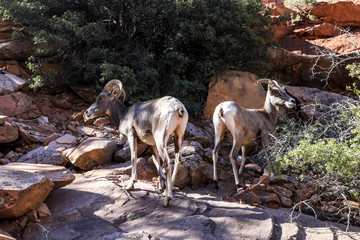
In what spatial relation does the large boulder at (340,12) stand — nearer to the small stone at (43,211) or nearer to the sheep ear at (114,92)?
the sheep ear at (114,92)

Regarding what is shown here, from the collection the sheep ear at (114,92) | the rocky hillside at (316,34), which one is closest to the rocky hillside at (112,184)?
the sheep ear at (114,92)

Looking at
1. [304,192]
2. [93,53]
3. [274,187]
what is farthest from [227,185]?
[93,53]

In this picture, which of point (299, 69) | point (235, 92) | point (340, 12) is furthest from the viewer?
point (340, 12)

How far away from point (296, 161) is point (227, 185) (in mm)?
2403

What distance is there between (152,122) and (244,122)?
247 cm

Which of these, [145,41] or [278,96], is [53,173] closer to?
[278,96]

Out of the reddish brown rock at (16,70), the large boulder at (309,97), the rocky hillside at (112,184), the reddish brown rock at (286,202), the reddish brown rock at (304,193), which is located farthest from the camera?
the reddish brown rock at (16,70)

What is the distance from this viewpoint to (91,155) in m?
8.30

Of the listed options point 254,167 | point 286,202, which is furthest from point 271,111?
point 286,202

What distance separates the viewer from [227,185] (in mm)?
7922

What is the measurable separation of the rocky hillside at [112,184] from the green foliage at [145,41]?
78cm

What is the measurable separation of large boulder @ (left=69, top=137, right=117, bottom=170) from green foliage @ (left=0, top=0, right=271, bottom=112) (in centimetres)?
246

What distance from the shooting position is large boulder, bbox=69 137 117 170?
8.26 meters

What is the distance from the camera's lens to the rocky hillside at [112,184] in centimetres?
506
